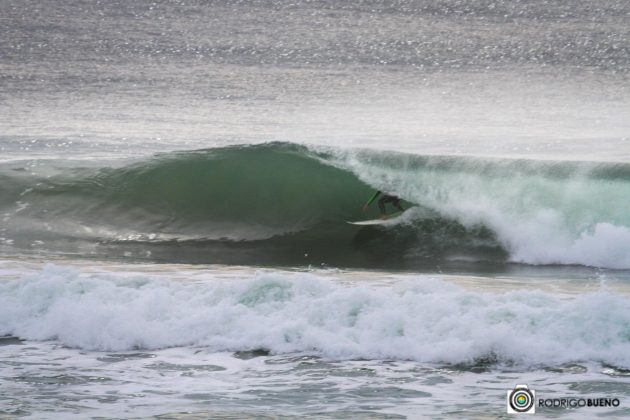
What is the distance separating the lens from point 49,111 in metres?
32.5

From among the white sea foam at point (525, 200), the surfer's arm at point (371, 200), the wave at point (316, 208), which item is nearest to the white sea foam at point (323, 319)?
the wave at point (316, 208)

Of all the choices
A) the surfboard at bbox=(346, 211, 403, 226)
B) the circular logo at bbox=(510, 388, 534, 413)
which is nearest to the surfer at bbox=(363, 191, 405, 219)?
the surfboard at bbox=(346, 211, 403, 226)

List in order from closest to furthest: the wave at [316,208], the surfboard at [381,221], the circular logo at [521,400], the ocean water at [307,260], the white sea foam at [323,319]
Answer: the circular logo at [521,400] < the ocean water at [307,260] < the white sea foam at [323,319] < the wave at [316,208] < the surfboard at [381,221]

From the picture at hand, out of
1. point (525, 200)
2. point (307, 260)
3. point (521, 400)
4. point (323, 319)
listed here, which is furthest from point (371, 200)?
point (521, 400)

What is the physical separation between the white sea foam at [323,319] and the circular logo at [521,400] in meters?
0.81

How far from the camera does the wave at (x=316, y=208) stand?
48.8ft

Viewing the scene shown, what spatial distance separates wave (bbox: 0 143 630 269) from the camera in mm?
14867

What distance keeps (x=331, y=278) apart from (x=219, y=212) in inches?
171

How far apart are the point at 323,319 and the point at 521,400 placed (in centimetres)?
247

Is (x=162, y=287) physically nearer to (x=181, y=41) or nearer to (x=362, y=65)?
(x=362, y=65)

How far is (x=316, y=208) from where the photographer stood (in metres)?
16.7

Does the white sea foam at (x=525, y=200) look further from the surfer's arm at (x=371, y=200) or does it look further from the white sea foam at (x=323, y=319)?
the white sea foam at (x=323, y=319)

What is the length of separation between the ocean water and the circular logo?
0.09 meters

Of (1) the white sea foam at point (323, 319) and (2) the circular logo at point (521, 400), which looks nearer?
(2) the circular logo at point (521, 400)
